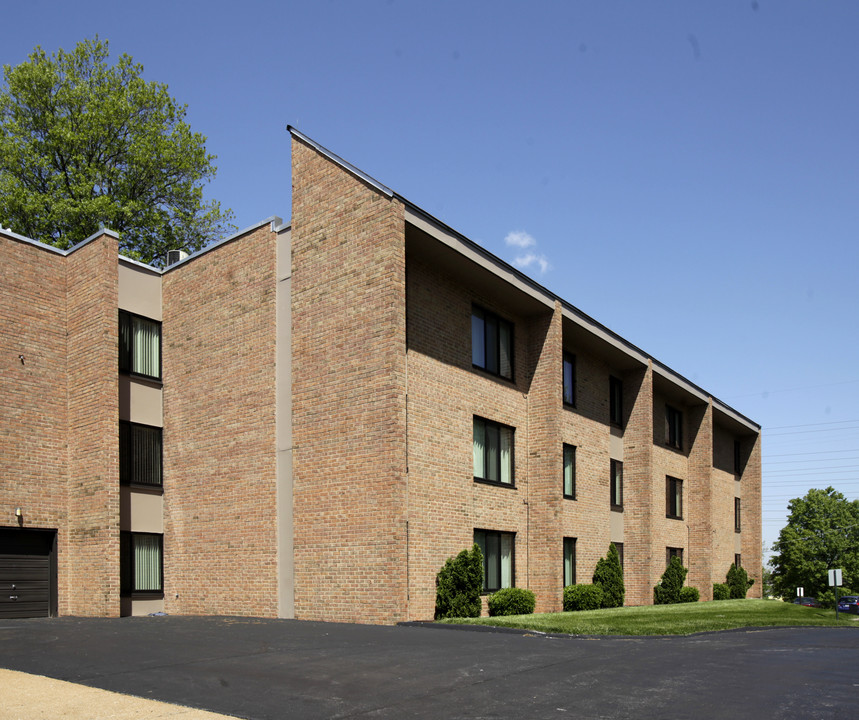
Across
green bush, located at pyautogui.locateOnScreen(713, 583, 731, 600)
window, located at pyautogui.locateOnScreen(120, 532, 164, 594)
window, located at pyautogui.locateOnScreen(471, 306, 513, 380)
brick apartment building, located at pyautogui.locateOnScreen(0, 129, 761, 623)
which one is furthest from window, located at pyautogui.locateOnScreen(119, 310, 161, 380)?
green bush, located at pyautogui.locateOnScreen(713, 583, 731, 600)

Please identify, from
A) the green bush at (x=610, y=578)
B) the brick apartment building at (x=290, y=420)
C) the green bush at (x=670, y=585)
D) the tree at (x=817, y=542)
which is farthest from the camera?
the tree at (x=817, y=542)

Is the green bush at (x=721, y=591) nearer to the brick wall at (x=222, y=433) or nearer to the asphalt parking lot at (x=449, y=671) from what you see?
the asphalt parking lot at (x=449, y=671)

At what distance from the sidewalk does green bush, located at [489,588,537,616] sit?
13.0 metres

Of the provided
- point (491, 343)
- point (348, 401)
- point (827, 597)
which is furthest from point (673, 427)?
point (827, 597)

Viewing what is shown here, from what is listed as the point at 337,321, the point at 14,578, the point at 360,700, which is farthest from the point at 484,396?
the point at 360,700

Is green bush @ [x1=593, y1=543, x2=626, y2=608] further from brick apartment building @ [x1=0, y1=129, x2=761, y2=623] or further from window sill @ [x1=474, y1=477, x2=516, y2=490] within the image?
window sill @ [x1=474, y1=477, x2=516, y2=490]

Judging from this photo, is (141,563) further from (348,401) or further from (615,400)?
(615,400)

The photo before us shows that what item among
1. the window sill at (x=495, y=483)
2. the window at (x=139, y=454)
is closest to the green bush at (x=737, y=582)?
the window sill at (x=495, y=483)

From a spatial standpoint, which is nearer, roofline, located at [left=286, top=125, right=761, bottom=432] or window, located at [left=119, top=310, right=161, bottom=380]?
roofline, located at [left=286, top=125, right=761, bottom=432]

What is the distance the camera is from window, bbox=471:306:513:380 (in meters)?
23.7

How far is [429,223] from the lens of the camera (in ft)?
66.9

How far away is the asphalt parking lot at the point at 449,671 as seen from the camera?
9031 mm

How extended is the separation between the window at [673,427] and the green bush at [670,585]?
5400 millimetres

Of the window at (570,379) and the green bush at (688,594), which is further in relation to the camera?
the green bush at (688,594)
